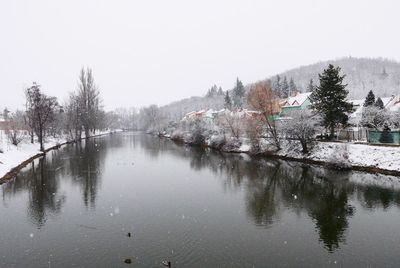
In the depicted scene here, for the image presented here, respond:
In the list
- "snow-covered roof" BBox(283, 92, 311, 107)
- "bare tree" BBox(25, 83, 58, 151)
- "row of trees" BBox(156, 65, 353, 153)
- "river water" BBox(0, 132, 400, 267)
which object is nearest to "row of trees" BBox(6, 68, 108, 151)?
"bare tree" BBox(25, 83, 58, 151)

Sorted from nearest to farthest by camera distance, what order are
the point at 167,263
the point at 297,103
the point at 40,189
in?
the point at 167,263
the point at 40,189
the point at 297,103

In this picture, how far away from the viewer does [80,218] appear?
18.5m

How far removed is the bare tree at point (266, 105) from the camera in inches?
1820

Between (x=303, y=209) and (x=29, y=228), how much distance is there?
1692cm

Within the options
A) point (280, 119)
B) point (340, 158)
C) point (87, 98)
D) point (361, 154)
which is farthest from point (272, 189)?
point (87, 98)

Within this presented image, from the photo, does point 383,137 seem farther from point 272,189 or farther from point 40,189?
point 40,189

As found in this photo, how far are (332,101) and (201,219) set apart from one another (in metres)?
29.5

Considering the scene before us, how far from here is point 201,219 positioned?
18562 millimetres

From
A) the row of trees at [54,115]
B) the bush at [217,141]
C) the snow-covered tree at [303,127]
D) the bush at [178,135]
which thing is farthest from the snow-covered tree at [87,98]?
the snow-covered tree at [303,127]

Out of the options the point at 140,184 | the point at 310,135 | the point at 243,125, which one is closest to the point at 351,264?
the point at 140,184

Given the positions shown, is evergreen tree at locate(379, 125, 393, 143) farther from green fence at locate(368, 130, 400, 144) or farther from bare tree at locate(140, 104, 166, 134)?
bare tree at locate(140, 104, 166, 134)

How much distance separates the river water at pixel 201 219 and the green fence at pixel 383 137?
7471 mm

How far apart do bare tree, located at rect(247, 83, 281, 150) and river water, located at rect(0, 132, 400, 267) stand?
14148mm

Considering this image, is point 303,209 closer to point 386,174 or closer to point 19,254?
point 386,174
